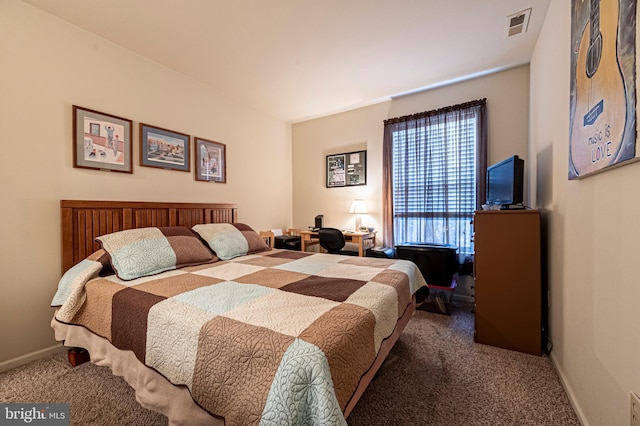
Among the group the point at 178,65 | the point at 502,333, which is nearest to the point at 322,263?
the point at 502,333

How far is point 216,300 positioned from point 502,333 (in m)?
2.23

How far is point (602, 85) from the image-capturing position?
3.55 feet

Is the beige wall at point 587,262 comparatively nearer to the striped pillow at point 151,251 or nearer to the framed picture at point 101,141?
the striped pillow at point 151,251

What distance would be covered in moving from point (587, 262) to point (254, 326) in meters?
1.65

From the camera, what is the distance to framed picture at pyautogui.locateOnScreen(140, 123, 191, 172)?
2.57 m

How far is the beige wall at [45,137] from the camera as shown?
184cm

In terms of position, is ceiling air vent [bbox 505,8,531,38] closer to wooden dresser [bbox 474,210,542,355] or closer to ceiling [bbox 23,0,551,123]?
ceiling [bbox 23,0,551,123]

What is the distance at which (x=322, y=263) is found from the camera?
7.24 feet

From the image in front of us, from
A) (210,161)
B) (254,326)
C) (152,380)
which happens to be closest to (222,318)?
(254,326)

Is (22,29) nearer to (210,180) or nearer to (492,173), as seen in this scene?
(210,180)

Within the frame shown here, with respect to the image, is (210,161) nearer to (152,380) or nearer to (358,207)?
(358,207)

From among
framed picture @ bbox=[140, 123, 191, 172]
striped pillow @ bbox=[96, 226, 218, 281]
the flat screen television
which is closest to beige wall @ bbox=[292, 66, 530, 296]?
the flat screen television

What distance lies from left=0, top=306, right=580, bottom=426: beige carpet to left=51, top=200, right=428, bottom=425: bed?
0.23m

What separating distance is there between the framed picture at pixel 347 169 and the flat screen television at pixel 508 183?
5.60 ft
